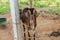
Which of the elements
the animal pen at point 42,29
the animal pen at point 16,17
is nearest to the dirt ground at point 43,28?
the animal pen at point 42,29

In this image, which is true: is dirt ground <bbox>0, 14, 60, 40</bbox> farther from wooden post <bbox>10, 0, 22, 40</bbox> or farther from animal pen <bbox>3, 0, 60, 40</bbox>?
wooden post <bbox>10, 0, 22, 40</bbox>

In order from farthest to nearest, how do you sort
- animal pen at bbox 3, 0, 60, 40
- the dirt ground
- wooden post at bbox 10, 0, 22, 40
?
the dirt ground
animal pen at bbox 3, 0, 60, 40
wooden post at bbox 10, 0, 22, 40

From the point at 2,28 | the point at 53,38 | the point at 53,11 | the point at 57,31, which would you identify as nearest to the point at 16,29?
the point at 53,38

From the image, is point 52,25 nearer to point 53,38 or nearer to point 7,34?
point 53,38


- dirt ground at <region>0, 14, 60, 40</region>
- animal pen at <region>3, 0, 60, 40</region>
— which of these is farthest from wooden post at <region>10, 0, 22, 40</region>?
dirt ground at <region>0, 14, 60, 40</region>

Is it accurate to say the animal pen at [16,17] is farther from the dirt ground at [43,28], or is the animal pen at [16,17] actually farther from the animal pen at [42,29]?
the dirt ground at [43,28]

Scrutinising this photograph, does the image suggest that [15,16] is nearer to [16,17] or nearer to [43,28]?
[16,17]

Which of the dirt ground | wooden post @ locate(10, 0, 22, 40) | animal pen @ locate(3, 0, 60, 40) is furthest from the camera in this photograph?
the dirt ground

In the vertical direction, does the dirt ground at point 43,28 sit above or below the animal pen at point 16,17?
below

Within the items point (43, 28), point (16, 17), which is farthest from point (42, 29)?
point (16, 17)

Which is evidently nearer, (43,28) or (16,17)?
(16,17)

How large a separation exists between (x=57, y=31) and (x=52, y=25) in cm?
74

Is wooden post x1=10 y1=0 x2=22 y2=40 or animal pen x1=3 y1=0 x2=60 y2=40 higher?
wooden post x1=10 y1=0 x2=22 y2=40

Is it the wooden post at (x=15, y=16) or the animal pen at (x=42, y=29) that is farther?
the animal pen at (x=42, y=29)
